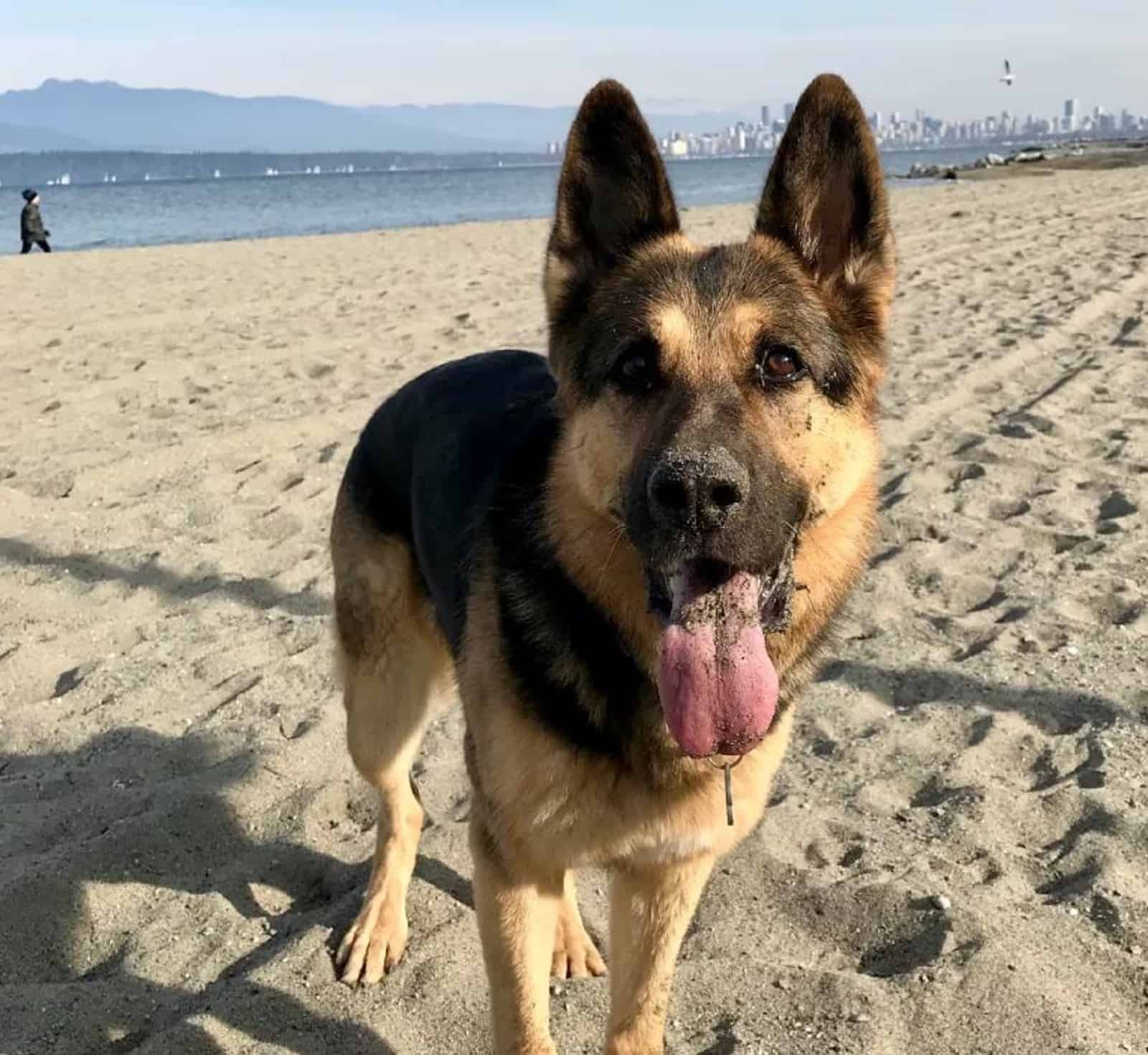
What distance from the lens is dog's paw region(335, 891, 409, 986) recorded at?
3.36m

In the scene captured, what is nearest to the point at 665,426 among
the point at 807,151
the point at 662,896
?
the point at 807,151

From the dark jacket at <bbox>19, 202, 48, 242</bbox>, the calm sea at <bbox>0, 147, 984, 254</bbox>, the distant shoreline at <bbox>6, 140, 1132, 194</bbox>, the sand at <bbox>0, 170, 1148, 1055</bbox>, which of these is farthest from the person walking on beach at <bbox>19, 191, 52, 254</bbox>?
the distant shoreline at <bbox>6, 140, 1132, 194</bbox>

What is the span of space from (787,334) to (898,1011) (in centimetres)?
182

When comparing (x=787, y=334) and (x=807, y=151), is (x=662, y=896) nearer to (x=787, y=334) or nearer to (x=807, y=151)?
(x=787, y=334)

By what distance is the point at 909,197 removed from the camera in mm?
30562

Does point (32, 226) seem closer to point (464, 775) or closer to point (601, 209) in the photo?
point (464, 775)

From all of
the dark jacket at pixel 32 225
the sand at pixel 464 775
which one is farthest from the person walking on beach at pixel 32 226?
the sand at pixel 464 775

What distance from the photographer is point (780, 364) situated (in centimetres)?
287

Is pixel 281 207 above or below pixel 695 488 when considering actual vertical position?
below

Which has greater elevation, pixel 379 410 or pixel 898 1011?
pixel 379 410

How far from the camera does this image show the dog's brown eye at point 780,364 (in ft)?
9.39

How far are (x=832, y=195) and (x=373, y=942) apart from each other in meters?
2.57

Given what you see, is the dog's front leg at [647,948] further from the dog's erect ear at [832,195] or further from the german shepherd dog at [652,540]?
the dog's erect ear at [832,195]

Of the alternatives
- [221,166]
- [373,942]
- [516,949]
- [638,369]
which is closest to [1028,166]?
[638,369]
